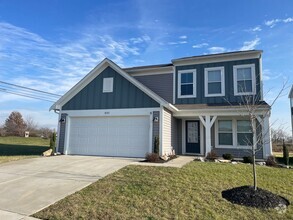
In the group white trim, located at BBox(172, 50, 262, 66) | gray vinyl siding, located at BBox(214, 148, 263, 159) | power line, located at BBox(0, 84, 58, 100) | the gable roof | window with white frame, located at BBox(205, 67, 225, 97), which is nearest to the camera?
the gable roof

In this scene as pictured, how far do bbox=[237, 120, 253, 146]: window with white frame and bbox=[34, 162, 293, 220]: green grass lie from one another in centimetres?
513

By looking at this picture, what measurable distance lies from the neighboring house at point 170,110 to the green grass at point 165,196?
4295 mm

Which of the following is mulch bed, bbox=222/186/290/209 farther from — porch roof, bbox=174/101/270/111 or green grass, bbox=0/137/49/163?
green grass, bbox=0/137/49/163

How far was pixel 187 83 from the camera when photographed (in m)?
14.6

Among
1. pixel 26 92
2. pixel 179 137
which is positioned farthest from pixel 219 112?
pixel 26 92

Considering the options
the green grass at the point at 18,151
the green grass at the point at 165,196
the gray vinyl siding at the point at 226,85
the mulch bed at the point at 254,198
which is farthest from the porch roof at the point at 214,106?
the green grass at the point at 18,151

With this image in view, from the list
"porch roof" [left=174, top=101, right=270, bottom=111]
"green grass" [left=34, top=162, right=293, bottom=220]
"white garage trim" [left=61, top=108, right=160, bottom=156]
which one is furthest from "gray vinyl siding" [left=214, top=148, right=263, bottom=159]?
"green grass" [left=34, top=162, right=293, bottom=220]

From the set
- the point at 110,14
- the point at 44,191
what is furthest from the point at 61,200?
the point at 110,14

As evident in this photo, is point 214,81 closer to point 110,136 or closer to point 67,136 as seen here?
point 110,136

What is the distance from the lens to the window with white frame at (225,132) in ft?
44.4

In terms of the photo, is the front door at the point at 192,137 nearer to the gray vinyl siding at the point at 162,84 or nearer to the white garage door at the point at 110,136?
the gray vinyl siding at the point at 162,84

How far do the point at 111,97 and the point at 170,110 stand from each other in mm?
3521

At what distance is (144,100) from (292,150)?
20329 millimetres

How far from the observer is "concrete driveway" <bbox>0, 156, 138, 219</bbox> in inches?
209
